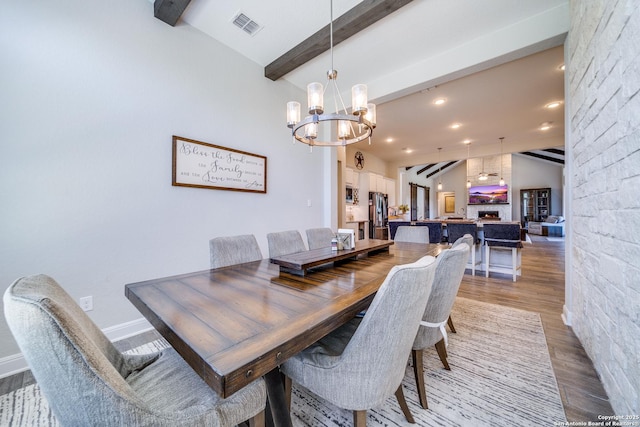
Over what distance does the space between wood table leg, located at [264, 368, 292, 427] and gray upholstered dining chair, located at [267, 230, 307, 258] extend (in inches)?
45.8

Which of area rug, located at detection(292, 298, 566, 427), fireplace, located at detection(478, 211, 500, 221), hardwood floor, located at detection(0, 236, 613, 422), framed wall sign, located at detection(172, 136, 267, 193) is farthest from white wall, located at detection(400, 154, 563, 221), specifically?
area rug, located at detection(292, 298, 566, 427)

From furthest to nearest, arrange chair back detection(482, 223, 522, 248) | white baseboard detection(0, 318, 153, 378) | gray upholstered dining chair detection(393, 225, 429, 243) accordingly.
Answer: chair back detection(482, 223, 522, 248) < gray upholstered dining chair detection(393, 225, 429, 243) < white baseboard detection(0, 318, 153, 378)

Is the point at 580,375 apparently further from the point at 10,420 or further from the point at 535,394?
the point at 10,420

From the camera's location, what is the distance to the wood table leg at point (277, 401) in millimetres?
971

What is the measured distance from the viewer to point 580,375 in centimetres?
161

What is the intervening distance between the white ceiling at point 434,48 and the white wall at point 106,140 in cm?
57

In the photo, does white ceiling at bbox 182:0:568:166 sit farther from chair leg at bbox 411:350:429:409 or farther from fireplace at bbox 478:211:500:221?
fireplace at bbox 478:211:500:221

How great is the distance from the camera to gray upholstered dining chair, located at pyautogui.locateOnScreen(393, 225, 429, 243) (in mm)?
2984

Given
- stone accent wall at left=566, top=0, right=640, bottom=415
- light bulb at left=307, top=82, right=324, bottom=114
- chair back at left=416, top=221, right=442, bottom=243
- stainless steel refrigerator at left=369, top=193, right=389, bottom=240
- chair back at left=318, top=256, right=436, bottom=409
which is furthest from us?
stainless steel refrigerator at left=369, top=193, right=389, bottom=240

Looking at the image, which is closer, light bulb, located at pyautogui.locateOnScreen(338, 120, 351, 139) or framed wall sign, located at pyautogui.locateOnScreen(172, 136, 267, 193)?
light bulb, located at pyautogui.locateOnScreen(338, 120, 351, 139)

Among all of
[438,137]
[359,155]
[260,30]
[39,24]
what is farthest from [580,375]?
[359,155]

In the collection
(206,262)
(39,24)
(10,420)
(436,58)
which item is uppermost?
(436,58)

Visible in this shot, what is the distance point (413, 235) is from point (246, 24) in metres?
2.95

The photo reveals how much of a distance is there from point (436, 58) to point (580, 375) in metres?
3.14
